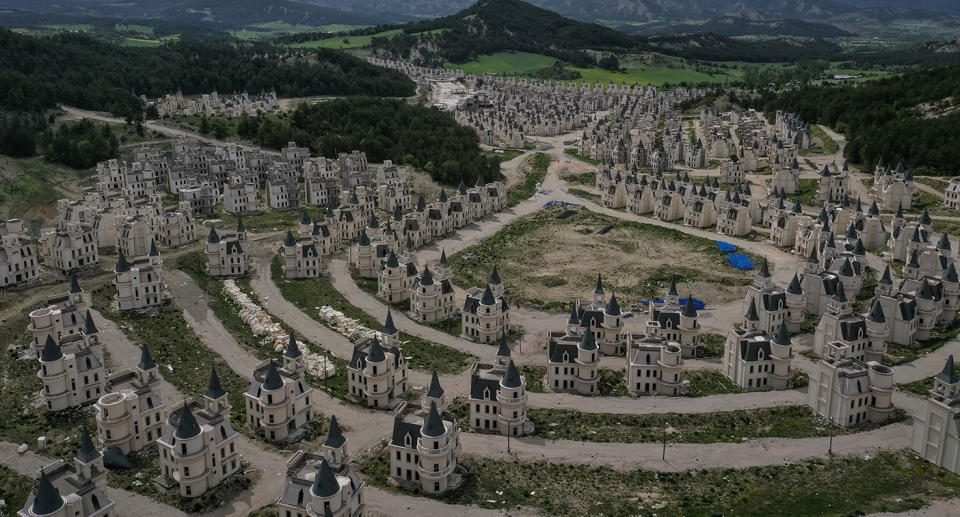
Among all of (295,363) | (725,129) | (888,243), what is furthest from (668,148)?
(295,363)

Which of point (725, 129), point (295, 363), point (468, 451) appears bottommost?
point (468, 451)

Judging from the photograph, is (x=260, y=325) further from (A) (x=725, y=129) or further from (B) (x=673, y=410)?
(A) (x=725, y=129)

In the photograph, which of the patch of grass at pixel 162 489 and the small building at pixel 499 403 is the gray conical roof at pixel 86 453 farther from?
the small building at pixel 499 403

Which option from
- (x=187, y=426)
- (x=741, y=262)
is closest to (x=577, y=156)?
(x=741, y=262)

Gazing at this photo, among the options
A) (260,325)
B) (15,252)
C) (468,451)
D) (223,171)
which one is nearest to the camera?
(468,451)

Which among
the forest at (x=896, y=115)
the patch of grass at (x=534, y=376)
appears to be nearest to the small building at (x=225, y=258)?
the patch of grass at (x=534, y=376)

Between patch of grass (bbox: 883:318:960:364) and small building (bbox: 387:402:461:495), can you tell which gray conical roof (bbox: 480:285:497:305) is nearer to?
small building (bbox: 387:402:461:495)

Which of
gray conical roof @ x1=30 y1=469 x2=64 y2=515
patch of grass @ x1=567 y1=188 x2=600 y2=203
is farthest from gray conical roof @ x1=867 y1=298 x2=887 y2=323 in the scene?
patch of grass @ x1=567 y1=188 x2=600 y2=203
